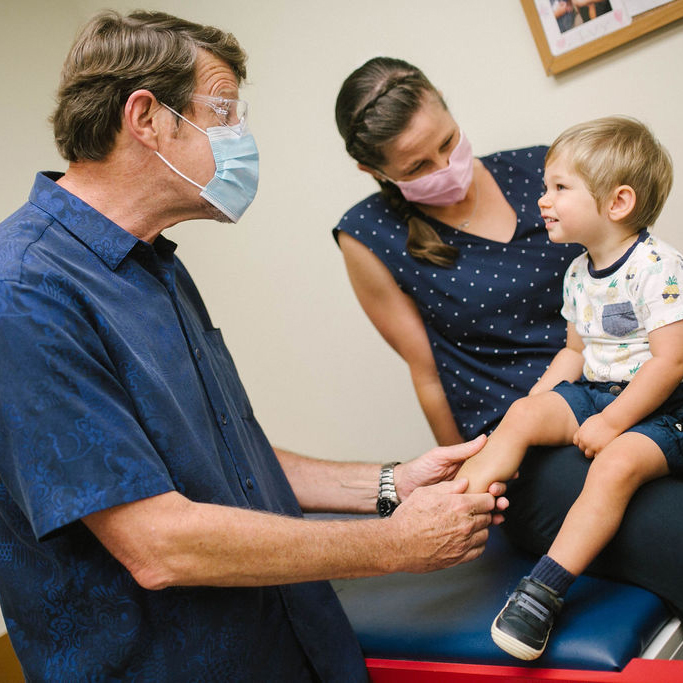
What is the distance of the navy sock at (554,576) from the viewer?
1.23 meters

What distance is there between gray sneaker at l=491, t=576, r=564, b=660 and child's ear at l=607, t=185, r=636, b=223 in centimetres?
71

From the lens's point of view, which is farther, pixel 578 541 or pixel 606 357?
pixel 606 357

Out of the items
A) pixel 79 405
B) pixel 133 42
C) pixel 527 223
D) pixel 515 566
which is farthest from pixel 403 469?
pixel 133 42

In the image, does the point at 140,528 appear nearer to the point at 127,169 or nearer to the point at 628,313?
the point at 127,169

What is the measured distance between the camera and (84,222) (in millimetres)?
1181

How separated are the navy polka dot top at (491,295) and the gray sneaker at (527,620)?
658 mm

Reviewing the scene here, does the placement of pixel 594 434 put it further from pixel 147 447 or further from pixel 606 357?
pixel 147 447

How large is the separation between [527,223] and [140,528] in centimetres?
123

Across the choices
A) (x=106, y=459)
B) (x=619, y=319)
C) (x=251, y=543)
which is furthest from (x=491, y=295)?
(x=106, y=459)

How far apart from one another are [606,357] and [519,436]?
254 mm

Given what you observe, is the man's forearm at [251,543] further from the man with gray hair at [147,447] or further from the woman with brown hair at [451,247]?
the woman with brown hair at [451,247]

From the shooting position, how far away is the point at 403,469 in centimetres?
160

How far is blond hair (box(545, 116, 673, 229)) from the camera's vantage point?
1430 millimetres

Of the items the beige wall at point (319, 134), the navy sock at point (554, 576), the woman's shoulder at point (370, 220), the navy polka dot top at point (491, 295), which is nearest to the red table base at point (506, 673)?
the navy sock at point (554, 576)
